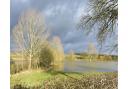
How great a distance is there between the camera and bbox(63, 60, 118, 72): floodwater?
2.02m

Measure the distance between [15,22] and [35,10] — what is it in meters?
0.15

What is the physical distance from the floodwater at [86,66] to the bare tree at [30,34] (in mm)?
216

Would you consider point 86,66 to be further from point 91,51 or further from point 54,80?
point 54,80

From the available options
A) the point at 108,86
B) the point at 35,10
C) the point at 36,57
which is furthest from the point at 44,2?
the point at 108,86

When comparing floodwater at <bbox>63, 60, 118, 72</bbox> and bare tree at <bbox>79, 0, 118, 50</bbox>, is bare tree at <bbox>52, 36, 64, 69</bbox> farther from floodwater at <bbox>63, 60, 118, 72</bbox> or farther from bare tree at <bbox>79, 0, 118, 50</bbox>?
bare tree at <bbox>79, 0, 118, 50</bbox>

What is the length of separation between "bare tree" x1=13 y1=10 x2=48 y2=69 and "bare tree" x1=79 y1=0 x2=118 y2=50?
26 centimetres

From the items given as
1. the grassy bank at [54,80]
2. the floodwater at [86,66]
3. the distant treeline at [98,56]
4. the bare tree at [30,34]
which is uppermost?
the bare tree at [30,34]

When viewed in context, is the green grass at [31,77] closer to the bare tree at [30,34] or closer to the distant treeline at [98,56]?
the bare tree at [30,34]

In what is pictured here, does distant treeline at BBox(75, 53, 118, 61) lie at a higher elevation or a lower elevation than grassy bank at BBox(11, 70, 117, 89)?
higher

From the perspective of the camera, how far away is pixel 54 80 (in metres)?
2.08

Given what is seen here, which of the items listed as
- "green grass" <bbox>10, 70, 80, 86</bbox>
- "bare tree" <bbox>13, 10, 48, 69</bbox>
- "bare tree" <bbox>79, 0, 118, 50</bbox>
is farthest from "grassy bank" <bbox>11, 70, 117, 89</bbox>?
"bare tree" <bbox>79, 0, 118, 50</bbox>

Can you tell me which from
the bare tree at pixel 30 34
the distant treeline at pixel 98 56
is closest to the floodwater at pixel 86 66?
the distant treeline at pixel 98 56

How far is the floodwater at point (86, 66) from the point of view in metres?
2.02

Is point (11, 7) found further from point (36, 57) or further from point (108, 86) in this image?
point (108, 86)
